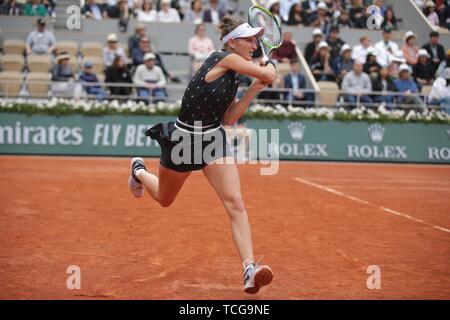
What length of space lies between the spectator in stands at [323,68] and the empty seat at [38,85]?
7.12 metres

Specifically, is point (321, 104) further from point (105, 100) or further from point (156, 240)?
point (156, 240)

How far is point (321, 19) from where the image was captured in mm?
22219

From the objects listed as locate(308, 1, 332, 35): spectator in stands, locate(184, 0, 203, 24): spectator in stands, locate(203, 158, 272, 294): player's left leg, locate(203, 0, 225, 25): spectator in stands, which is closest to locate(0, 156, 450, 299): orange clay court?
locate(203, 158, 272, 294): player's left leg

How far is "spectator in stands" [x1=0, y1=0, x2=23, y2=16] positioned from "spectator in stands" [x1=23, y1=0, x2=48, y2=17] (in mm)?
150

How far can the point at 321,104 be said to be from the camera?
1962 centimetres

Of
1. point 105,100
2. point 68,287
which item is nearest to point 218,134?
point 68,287

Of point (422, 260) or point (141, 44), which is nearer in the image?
point (422, 260)

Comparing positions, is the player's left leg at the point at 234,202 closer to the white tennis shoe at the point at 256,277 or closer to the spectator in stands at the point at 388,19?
the white tennis shoe at the point at 256,277

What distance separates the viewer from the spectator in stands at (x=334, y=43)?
2037cm

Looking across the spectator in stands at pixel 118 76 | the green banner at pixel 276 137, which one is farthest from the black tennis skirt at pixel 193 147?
the spectator in stands at pixel 118 76

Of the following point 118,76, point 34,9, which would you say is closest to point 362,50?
point 118,76

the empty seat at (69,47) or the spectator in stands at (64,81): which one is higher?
the empty seat at (69,47)

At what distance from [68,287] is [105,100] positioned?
43.6 feet

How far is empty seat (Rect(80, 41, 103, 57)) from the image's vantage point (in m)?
19.8
